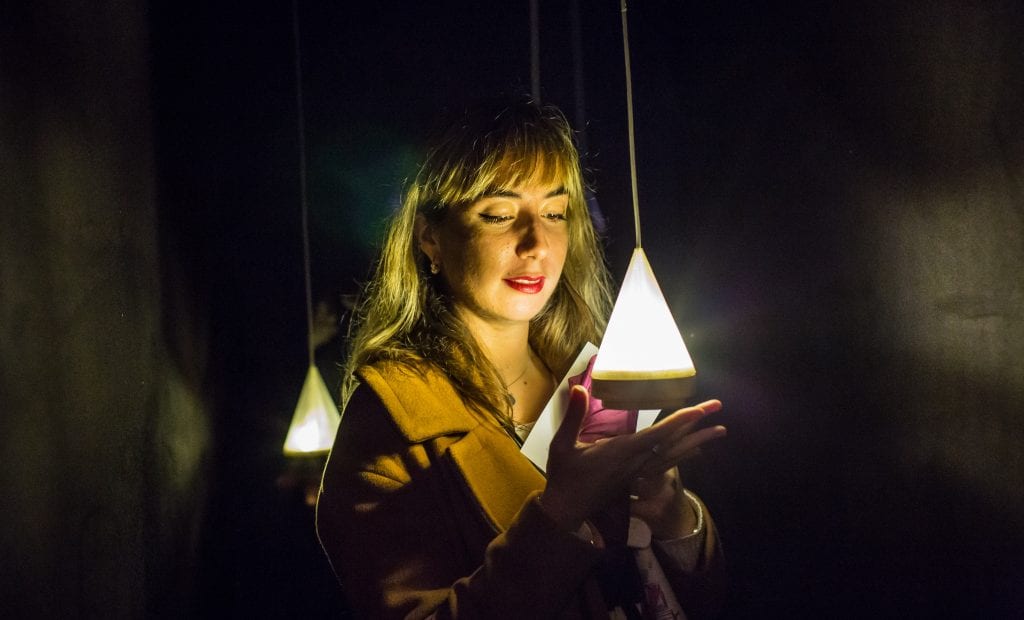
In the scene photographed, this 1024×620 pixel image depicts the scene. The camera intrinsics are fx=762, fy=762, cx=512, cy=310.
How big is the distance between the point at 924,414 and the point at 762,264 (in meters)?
0.64

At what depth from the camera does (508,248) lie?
1.82 metres

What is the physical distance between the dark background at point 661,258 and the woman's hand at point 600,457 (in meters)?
0.61

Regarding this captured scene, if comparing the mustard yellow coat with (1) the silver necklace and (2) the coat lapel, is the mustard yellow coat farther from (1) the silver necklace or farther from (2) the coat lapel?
(1) the silver necklace

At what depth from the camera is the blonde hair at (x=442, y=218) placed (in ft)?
6.04

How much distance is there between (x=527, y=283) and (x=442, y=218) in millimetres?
275

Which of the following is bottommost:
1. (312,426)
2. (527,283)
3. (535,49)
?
(312,426)

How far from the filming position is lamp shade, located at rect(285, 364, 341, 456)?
10.1 ft

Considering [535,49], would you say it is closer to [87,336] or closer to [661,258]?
[661,258]

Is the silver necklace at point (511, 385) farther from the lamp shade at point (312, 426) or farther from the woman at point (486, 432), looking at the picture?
the lamp shade at point (312, 426)

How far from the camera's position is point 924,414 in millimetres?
1669

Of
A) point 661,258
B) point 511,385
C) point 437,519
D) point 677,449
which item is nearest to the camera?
point 677,449

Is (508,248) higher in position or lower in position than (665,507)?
higher

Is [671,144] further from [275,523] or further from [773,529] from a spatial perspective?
[275,523]

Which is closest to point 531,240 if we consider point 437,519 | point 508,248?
point 508,248
